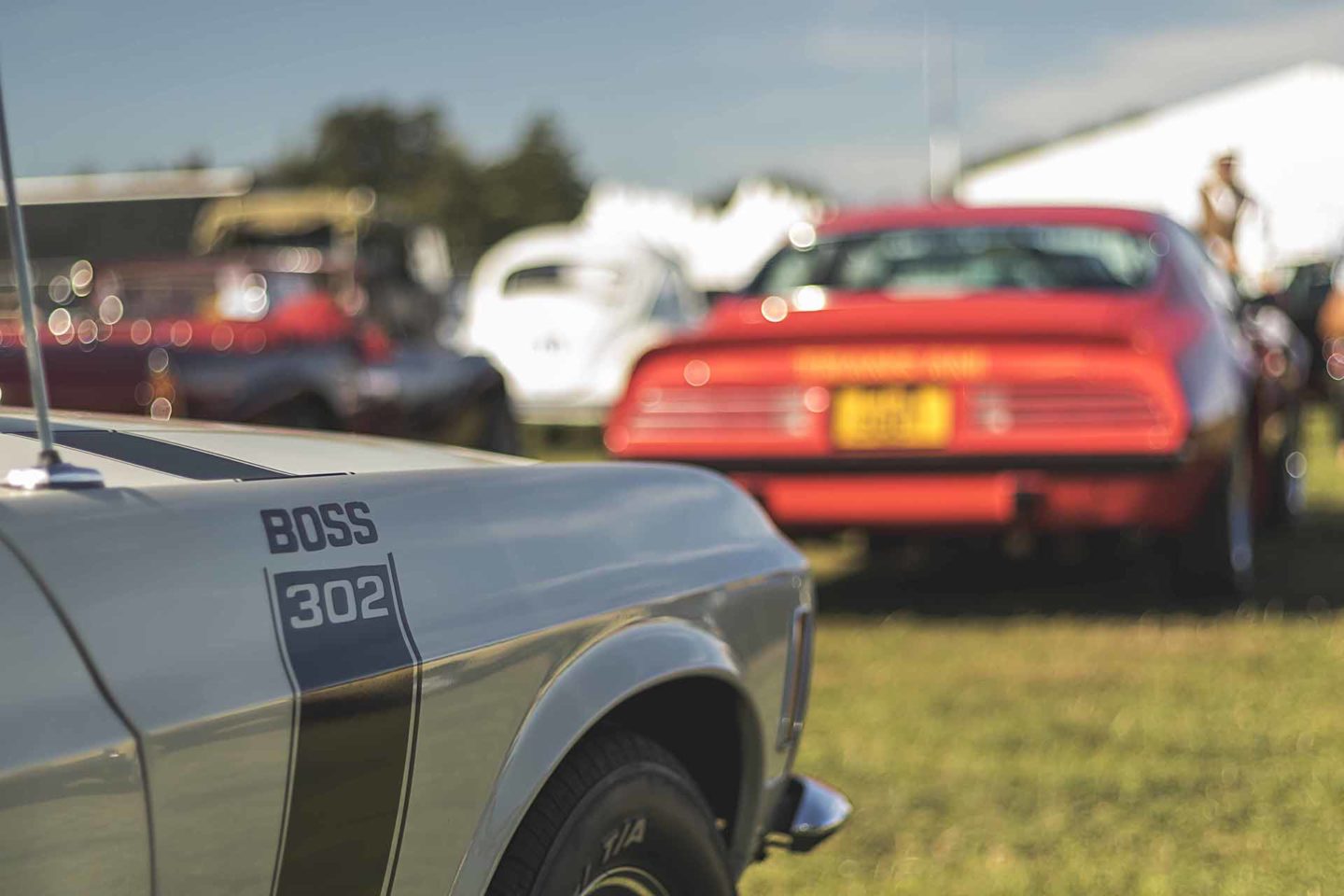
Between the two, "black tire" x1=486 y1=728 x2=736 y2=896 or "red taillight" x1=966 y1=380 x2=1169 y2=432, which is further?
"red taillight" x1=966 y1=380 x2=1169 y2=432

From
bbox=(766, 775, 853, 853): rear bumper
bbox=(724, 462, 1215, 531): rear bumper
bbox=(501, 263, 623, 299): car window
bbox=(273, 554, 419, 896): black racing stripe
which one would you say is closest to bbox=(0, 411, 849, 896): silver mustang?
bbox=(273, 554, 419, 896): black racing stripe

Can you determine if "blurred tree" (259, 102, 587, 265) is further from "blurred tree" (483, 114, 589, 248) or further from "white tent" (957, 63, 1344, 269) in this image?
"white tent" (957, 63, 1344, 269)

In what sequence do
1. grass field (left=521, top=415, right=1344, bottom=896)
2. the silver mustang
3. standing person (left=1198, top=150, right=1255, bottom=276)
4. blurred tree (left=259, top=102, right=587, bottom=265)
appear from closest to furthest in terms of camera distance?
1. the silver mustang
2. grass field (left=521, top=415, right=1344, bottom=896)
3. standing person (left=1198, top=150, right=1255, bottom=276)
4. blurred tree (left=259, top=102, right=587, bottom=265)

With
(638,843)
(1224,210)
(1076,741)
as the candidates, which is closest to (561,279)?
(1224,210)

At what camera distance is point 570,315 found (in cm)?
1351

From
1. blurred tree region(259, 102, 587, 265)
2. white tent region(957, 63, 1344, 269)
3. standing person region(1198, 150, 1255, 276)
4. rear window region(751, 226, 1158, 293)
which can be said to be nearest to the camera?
rear window region(751, 226, 1158, 293)

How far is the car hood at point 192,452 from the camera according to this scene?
1.54 metres

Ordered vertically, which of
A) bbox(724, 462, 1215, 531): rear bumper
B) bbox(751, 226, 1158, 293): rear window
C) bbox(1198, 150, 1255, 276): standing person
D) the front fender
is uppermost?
the front fender

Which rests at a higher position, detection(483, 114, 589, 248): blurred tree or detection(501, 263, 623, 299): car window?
detection(501, 263, 623, 299): car window

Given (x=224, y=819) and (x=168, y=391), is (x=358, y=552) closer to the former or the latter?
(x=224, y=819)

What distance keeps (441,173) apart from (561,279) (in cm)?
6597

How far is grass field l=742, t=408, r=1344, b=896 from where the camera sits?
3.42 m

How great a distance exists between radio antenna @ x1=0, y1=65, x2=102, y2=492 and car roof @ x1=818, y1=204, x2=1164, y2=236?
5188mm

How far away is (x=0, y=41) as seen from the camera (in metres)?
1.62
